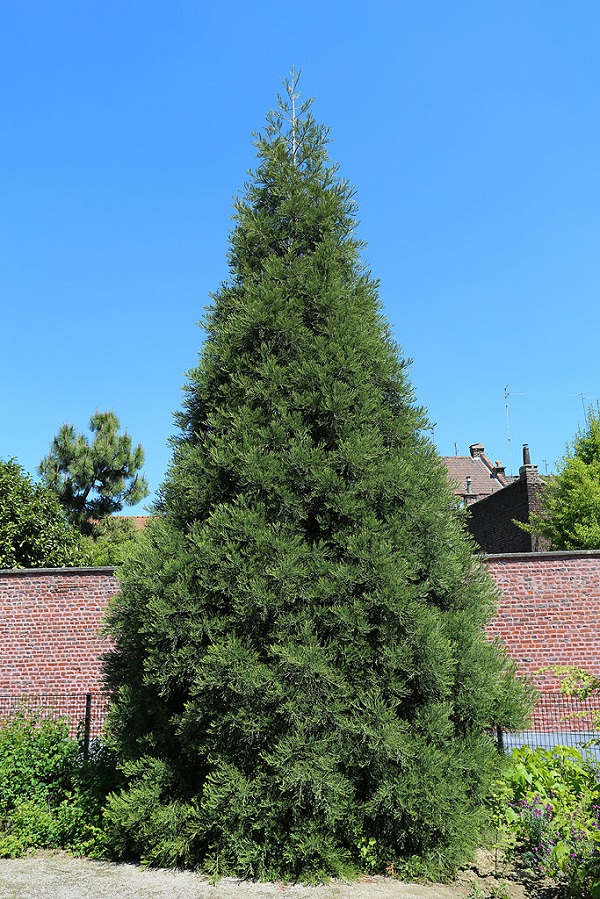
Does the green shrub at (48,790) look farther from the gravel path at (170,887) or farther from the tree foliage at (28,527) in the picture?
the tree foliage at (28,527)

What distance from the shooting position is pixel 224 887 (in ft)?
15.8

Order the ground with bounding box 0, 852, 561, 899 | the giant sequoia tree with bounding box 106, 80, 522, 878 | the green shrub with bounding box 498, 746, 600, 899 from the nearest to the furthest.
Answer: the green shrub with bounding box 498, 746, 600, 899
the ground with bounding box 0, 852, 561, 899
the giant sequoia tree with bounding box 106, 80, 522, 878

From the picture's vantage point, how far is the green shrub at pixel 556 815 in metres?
4.40

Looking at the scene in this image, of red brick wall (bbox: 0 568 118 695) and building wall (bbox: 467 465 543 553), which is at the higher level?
building wall (bbox: 467 465 543 553)

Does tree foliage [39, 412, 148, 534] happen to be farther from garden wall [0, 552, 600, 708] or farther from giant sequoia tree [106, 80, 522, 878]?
giant sequoia tree [106, 80, 522, 878]

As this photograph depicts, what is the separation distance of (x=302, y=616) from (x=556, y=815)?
2.17 metres

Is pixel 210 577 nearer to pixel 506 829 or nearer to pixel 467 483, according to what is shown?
pixel 506 829

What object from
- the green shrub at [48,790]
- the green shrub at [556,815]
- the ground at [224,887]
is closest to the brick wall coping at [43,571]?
the green shrub at [48,790]

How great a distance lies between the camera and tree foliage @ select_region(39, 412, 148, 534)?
27.7 m

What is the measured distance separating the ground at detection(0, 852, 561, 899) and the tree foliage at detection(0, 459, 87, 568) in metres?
10.7

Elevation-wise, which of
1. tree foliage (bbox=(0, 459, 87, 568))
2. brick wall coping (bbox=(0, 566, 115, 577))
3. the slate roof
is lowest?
brick wall coping (bbox=(0, 566, 115, 577))

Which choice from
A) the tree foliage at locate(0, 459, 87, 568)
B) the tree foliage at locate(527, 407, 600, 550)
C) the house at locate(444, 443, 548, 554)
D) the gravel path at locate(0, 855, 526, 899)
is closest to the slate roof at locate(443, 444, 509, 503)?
the house at locate(444, 443, 548, 554)

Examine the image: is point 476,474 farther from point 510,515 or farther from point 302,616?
point 302,616

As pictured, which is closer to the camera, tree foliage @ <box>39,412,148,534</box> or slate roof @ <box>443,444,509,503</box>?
tree foliage @ <box>39,412,148,534</box>
